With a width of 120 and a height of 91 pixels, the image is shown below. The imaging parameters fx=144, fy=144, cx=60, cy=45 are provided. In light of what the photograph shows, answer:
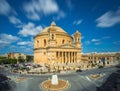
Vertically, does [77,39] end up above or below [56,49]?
above

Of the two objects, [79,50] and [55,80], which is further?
[79,50]

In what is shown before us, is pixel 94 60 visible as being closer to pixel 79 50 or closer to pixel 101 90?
pixel 79 50

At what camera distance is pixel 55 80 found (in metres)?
37.2

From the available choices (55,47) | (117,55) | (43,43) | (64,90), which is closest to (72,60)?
(55,47)

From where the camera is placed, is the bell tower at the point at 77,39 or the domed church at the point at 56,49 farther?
the bell tower at the point at 77,39

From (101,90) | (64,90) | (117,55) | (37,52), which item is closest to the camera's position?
(101,90)

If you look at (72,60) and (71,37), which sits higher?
(71,37)

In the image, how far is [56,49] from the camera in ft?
244

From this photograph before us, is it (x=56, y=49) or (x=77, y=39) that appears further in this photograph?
(x=77, y=39)

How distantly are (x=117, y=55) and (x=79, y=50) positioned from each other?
3439cm

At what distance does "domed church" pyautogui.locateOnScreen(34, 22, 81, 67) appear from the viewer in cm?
7394

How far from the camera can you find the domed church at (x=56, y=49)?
243ft

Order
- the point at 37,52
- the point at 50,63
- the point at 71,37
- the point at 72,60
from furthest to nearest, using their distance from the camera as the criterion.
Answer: the point at 71,37
the point at 37,52
the point at 72,60
the point at 50,63

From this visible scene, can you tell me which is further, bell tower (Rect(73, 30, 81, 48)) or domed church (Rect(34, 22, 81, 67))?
bell tower (Rect(73, 30, 81, 48))
